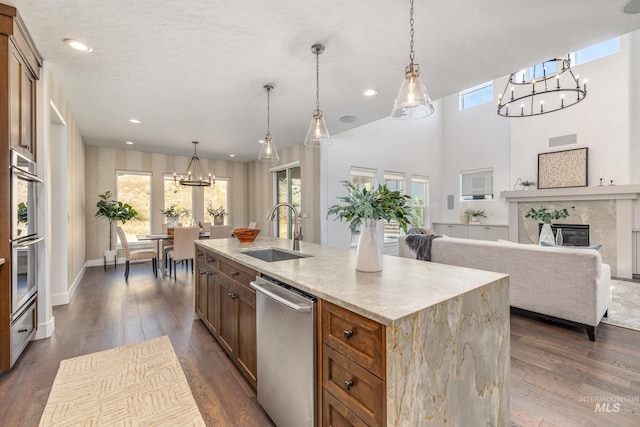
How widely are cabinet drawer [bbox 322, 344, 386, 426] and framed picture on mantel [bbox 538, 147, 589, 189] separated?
23.0 feet

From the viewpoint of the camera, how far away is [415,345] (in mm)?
1017

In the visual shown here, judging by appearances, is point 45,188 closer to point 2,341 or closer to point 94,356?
point 2,341

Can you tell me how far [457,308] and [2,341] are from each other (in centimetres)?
304

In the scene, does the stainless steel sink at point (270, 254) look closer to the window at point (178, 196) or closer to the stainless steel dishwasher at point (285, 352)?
the stainless steel dishwasher at point (285, 352)

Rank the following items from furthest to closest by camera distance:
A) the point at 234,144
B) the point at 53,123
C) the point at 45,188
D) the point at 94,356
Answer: the point at 234,144 → the point at 53,123 → the point at 45,188 → the point at 94,356

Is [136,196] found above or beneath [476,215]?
above

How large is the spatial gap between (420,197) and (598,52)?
14.9 ft

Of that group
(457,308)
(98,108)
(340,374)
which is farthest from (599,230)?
(98,108)

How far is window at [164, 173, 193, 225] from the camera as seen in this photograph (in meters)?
7.28

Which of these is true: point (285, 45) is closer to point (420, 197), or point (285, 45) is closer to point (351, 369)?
point (351, 369)

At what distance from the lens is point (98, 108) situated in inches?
161

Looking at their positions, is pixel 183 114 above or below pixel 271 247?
above

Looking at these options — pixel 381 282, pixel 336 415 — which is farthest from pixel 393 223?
pixel 336 415

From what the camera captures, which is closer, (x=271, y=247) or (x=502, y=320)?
(x=502, y=320)
